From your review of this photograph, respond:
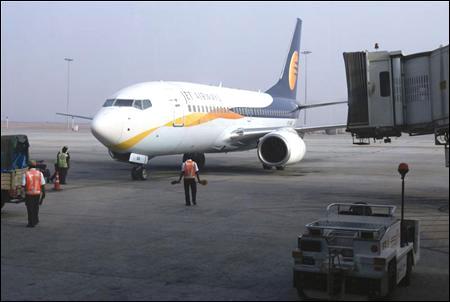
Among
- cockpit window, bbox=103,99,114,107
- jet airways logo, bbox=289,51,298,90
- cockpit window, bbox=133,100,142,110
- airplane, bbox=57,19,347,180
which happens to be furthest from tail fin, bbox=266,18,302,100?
cockpit window, bbox=103,99,114,107

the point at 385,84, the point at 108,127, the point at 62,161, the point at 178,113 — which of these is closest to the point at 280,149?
the point at 178,113

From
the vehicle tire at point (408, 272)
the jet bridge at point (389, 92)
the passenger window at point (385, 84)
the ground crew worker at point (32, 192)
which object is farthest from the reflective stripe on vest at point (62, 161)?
the vehicle tire at point (408, 272)

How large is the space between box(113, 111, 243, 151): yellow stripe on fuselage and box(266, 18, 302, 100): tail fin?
335 inches

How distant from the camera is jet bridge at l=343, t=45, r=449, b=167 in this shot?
27.8 ft

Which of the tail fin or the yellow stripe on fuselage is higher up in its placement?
the tail fin

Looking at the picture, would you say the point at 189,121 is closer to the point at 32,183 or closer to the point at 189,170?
the point at 189,170

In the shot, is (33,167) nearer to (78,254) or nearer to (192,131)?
(78,254)

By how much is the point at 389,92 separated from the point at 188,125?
1495 cm

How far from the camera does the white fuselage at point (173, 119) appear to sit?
20.5 m

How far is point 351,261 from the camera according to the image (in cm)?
684

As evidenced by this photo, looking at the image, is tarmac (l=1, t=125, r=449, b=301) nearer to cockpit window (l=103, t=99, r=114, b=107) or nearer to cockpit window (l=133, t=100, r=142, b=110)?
cockpit window (l=133, t=100, r=142, b=110)

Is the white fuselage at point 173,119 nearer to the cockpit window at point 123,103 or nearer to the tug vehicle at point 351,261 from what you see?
the cockpit window at point 123,103

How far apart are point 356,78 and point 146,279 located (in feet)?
15.8

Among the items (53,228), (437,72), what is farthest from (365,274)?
(53,228)
